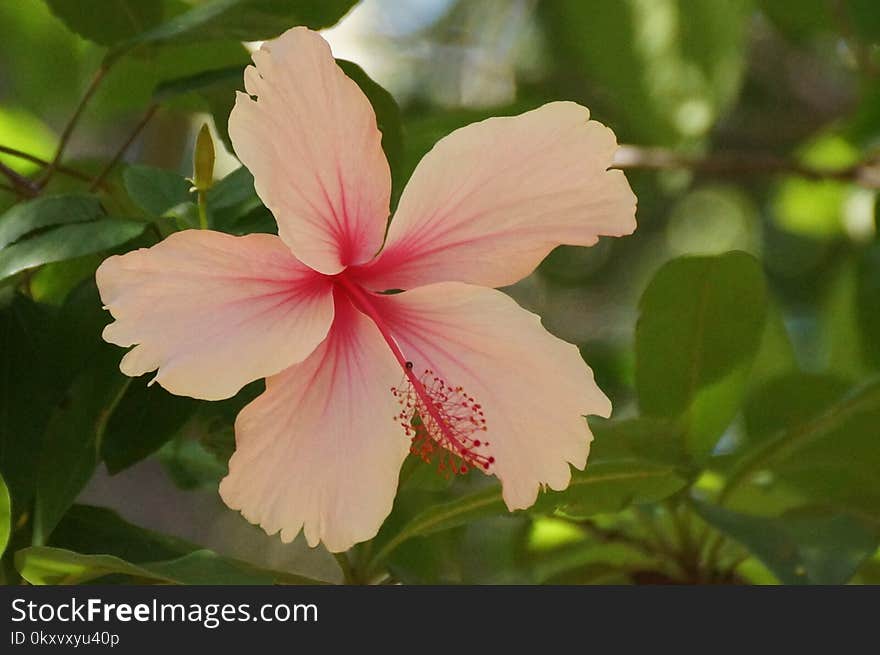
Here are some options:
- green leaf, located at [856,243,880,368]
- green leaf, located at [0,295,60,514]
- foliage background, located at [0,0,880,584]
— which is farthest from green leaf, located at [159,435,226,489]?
green leaf, located at [856,243,880,368]

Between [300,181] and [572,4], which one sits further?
[572,4]

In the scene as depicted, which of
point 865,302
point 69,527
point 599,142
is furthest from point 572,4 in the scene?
point 69,527

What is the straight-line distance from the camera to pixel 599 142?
84cm

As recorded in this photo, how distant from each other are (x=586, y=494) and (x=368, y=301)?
0.81 ft

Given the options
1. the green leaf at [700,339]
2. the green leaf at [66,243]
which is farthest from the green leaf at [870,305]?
the green leaf at [66,243]

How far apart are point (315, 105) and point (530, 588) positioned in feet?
1.34

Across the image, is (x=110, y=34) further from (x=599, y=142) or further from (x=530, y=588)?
(x=530, y=588)

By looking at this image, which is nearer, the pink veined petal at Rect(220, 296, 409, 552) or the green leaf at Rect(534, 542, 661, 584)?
the pink veined petal at Rect(220, 296, 409, 552)

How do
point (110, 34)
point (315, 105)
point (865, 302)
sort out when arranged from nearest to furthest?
point (315, 105) → point (110, 34) → point (865, 302)

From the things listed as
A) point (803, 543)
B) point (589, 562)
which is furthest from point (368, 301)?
point (589, 562)

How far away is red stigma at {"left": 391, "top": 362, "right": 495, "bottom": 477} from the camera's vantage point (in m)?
0.87

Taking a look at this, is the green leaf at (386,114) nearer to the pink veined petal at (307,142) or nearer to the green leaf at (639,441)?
the pink veined petal at (307,142)

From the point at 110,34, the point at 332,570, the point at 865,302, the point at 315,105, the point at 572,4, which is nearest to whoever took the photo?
the point at 315,105

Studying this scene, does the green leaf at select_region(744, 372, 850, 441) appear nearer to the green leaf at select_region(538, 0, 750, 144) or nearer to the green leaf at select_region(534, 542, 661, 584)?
the green leaf at select_region(534, 542, 661, 584)
